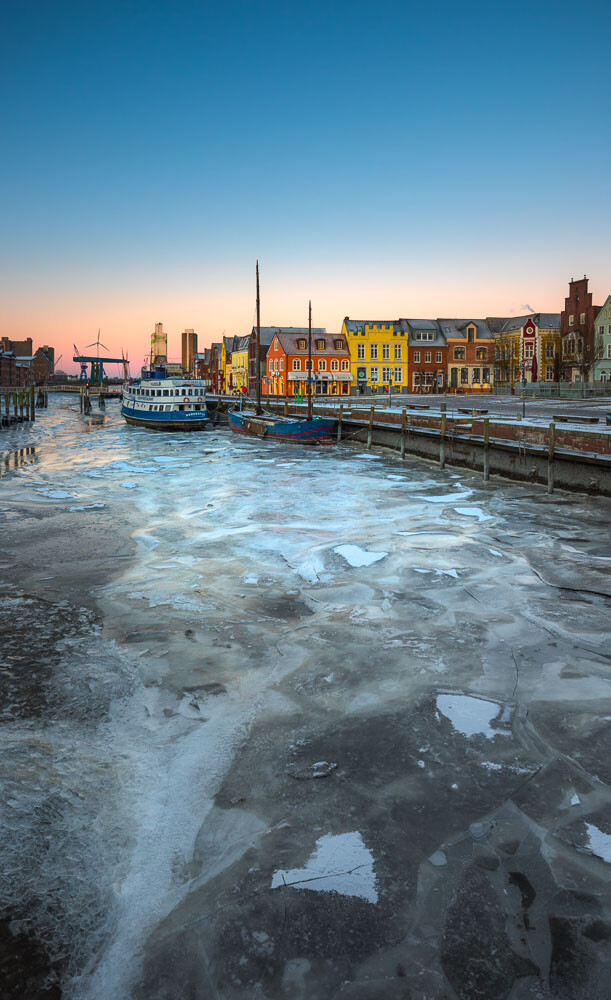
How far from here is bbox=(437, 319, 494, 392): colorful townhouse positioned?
75.4 m

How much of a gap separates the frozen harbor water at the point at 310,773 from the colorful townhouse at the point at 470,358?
6751 cm

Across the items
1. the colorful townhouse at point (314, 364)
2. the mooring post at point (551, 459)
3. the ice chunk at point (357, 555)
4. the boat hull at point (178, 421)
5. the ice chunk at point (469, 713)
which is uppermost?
the colorful townhouse at point (314, 364)

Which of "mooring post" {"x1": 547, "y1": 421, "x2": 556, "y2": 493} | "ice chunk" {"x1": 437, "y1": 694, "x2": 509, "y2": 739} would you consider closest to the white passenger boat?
"mooring post" {"x1": 547, "y1": 421, "x2": 556, "y2": 493}

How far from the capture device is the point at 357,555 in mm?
11633

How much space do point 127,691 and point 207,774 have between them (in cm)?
172

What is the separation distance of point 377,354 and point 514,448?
182 feet

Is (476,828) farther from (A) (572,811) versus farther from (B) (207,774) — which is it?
(B) (207,774)

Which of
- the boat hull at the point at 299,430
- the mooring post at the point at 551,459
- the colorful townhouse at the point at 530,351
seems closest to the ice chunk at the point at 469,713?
the mooring post at the point at 551,459

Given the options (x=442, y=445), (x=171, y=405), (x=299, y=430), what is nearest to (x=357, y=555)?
(x=442, y=445)

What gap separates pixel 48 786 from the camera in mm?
4781

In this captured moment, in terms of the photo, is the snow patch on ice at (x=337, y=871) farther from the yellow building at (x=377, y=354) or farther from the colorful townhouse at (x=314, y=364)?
the yellow building at (x=377, y=354)

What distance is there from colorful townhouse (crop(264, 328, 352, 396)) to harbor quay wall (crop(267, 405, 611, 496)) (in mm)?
41481

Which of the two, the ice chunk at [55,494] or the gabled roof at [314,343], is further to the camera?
the gabled roof at [314,343]

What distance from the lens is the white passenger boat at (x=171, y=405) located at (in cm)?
4956
